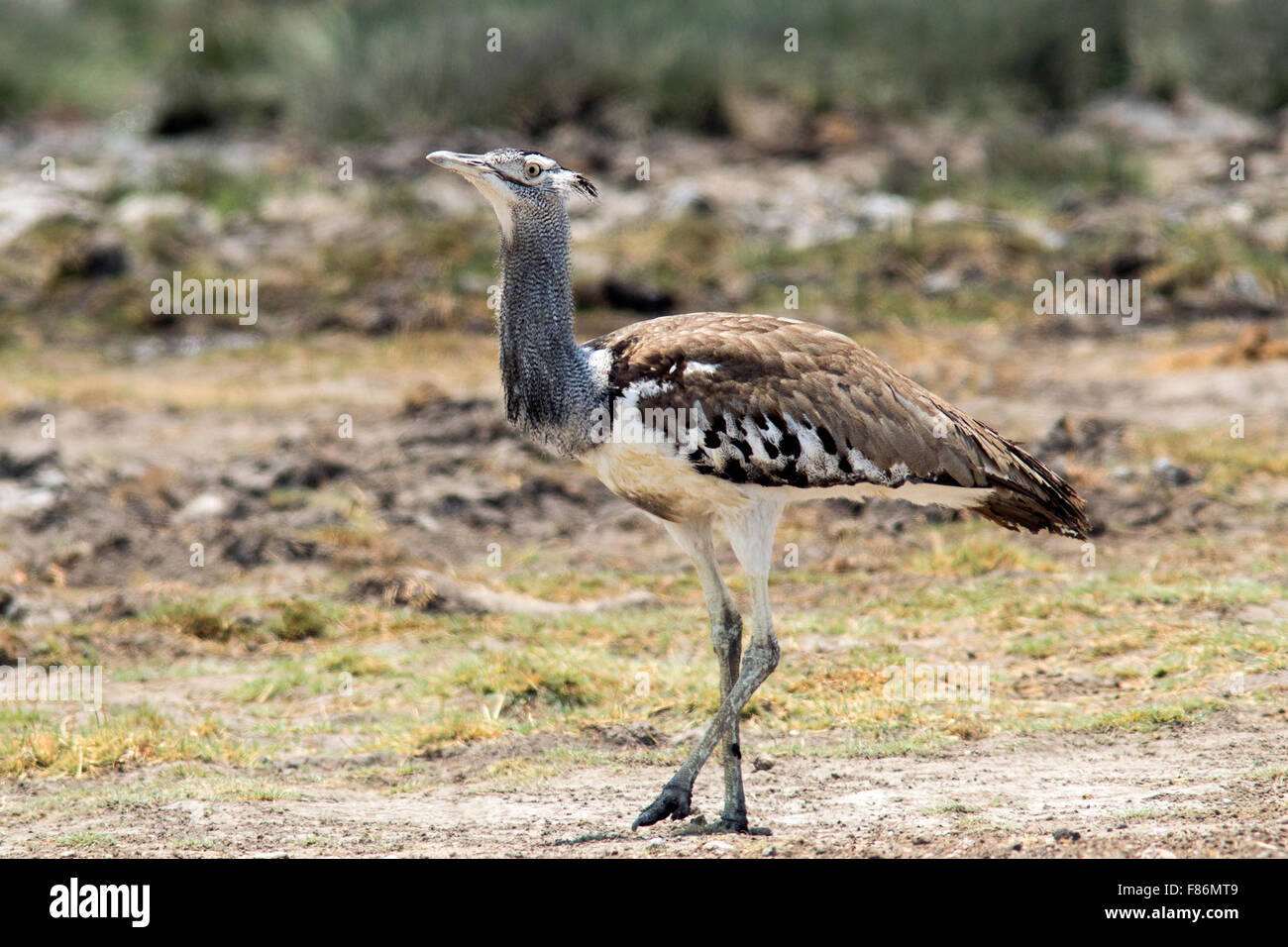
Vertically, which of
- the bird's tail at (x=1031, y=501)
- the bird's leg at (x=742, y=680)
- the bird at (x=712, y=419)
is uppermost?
the bird at (x=712, y=419)

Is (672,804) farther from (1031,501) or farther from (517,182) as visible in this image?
(517,182)

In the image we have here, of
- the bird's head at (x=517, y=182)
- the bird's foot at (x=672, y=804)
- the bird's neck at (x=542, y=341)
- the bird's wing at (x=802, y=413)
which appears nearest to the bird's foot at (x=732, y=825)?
the bird's foot at (x=672, y=804)

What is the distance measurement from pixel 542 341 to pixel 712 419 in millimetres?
630

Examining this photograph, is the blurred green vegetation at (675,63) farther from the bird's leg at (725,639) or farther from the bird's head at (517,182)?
the bird's leg at (725,639)

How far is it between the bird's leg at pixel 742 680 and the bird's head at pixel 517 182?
4.10ft

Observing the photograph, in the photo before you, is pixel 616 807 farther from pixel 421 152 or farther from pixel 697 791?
pixel 421 152

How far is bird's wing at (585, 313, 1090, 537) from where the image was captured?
5.41 metres

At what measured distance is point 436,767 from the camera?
6422 millimetres

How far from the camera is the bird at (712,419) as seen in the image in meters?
5.41

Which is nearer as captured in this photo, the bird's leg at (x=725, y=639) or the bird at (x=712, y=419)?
the bird at (x=712, y=419)

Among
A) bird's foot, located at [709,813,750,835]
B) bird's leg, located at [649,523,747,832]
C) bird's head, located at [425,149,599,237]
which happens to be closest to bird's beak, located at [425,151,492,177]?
bird's head, located at [425,149,599,237]

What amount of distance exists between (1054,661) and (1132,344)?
5.84m

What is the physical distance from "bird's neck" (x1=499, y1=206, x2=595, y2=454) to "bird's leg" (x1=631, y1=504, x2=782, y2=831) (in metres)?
0.64

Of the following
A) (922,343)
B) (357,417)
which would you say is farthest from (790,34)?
(357,417)
